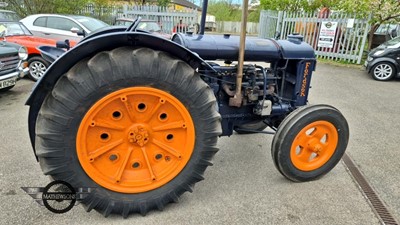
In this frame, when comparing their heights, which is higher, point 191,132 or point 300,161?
point 191,132

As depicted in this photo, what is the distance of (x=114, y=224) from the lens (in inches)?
84.4

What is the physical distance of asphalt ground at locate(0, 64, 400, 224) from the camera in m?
2.26

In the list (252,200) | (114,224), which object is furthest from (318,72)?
(114,224)

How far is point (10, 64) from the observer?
525 centimetres

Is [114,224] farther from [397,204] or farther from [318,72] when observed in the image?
[318,72]

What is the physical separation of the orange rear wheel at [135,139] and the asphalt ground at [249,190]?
0.37 meters

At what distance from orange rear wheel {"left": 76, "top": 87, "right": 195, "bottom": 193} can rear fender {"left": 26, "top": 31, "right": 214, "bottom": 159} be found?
35 cm

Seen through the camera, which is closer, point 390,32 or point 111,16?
point 390,32

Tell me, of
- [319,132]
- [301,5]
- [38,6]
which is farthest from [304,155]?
[38,6]

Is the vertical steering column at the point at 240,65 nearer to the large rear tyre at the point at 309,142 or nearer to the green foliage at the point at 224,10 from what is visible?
the large rear tyre at the point at 309,142

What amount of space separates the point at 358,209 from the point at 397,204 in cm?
44

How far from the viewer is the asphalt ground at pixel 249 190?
226 centimetres

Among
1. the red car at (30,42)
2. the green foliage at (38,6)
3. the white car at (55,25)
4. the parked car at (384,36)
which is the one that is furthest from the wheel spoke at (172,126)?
the green foliage at (38,6)

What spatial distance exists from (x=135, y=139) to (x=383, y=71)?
8.58 metres
